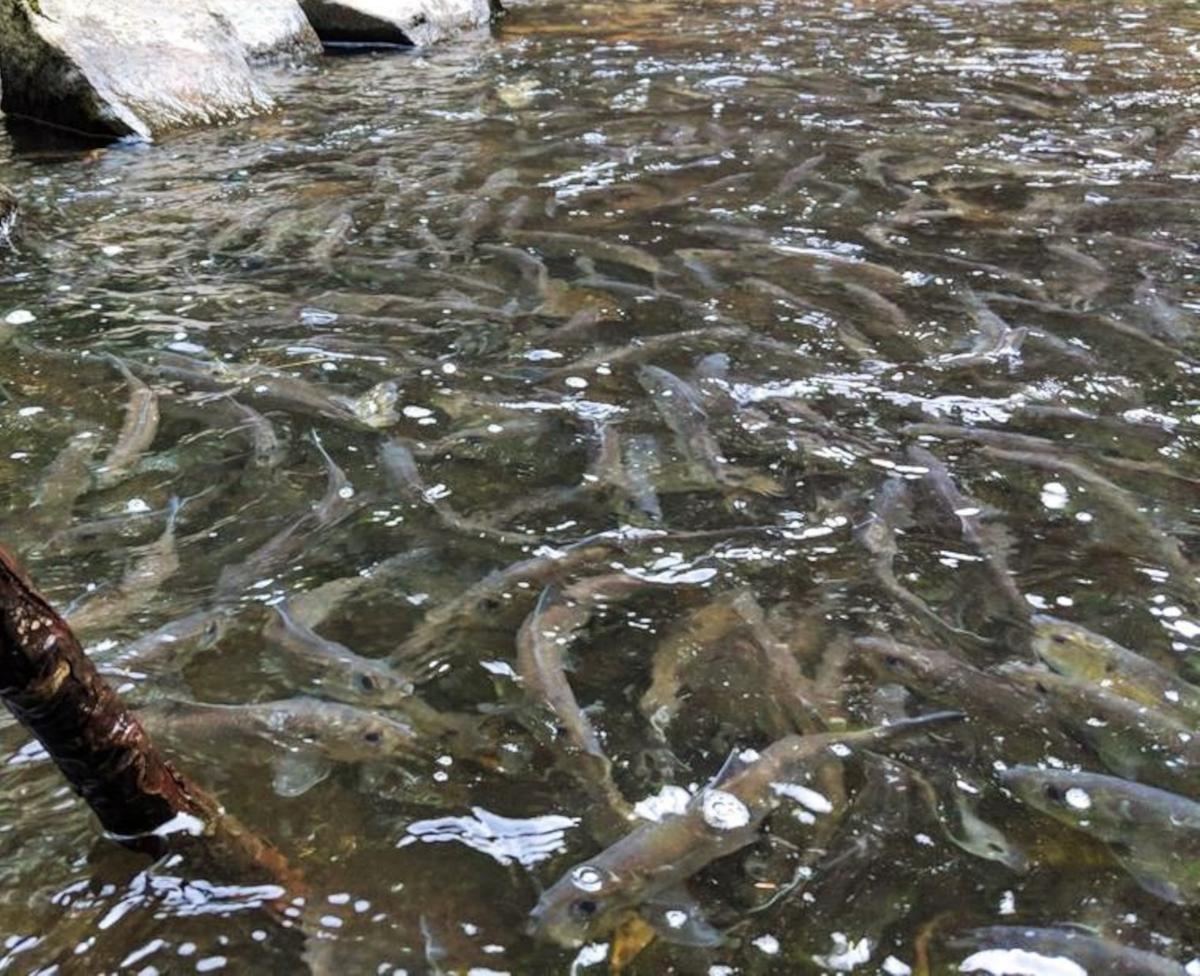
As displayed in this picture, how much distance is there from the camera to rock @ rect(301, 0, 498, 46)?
12.3 m

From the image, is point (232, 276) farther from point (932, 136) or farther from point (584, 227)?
point (932, 136)

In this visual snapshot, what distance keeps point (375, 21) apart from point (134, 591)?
10.4m

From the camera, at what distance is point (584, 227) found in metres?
6.86

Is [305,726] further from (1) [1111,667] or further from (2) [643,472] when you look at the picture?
Result: (1) [1111,667]

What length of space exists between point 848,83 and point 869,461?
23.5 ft

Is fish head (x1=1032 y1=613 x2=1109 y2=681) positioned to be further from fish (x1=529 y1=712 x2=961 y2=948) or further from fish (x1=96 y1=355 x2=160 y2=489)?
fish (x1=96 y1=355 x2=160 y2=489)

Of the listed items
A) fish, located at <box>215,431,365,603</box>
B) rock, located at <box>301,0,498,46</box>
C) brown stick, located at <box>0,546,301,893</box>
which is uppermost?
rock, located at <box>301,0,498,46</box>

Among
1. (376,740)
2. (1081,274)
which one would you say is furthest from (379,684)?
(1081,274)

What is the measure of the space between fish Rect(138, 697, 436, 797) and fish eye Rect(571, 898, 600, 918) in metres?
0.62

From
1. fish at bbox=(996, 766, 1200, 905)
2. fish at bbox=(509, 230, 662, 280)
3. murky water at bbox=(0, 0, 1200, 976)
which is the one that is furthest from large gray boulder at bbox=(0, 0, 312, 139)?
fish at bbox=(996, 766, 1200, 905)

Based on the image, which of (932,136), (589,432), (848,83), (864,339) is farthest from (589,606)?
(848,83)

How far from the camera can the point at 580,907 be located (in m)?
2.47

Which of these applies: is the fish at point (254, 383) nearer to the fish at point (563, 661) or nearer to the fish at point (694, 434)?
the fish at point (694, 434)

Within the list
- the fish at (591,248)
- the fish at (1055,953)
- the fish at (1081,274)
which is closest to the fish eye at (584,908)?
the fish at (1055,953)
